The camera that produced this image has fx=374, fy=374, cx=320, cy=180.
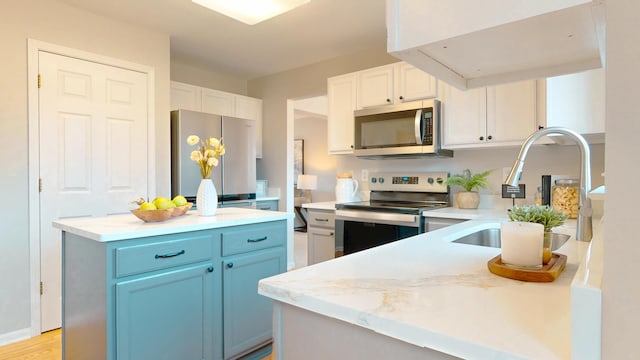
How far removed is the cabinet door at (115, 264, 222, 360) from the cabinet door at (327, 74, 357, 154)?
6.66 feet

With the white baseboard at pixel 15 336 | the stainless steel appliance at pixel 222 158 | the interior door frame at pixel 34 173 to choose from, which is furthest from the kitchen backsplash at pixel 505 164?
the white baseboard at pixel 15 336

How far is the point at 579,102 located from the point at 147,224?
241cm

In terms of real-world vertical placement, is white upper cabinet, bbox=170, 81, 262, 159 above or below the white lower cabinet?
above

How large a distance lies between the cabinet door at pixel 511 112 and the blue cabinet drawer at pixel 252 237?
1.68 meters

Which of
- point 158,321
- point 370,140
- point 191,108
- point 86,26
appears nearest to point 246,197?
point 191,108

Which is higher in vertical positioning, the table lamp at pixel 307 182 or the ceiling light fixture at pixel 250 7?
the ceiling light fixture at pixel 250 7

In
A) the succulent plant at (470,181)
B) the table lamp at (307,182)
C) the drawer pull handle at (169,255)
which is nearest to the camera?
the drawer pull handle at (169,255)

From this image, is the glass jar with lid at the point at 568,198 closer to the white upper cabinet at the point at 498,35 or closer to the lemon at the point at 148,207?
the white upper cabinet at the point at 498,35

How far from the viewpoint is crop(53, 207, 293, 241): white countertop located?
5.43 ft

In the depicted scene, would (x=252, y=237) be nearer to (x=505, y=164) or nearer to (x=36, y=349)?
(x=36, y=349)

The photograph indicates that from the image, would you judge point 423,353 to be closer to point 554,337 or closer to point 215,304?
point 554,337

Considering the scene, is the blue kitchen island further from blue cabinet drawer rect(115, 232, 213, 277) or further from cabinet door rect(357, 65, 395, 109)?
cabinet door rect(357, 65, 395, 109)

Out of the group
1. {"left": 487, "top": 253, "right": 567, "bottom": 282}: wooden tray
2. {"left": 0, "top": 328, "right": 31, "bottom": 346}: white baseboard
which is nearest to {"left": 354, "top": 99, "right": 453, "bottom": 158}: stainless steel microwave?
{"left": 487, "top": 253, "right": 567, "bottom": 282}: wooden tray

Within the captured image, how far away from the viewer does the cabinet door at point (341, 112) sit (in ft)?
11.7
